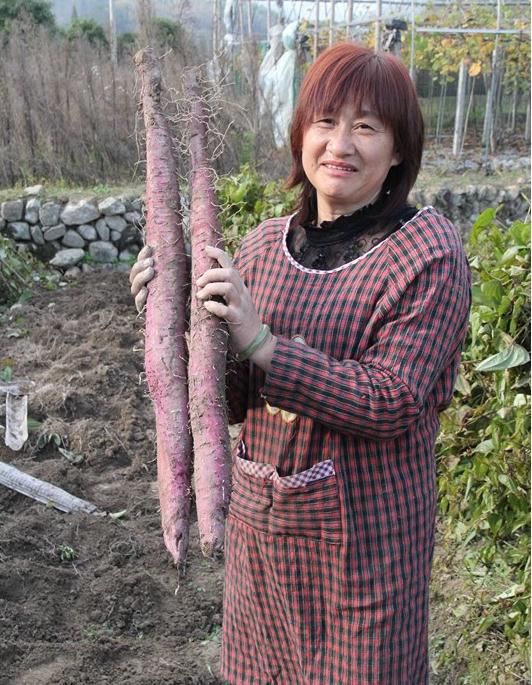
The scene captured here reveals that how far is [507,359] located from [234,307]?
1.41 meters

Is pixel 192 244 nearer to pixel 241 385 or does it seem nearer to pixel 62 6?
pixel 241 385

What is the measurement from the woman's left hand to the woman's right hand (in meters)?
0.25

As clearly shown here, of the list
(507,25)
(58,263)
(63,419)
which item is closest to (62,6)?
(507,25)

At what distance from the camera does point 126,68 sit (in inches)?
353

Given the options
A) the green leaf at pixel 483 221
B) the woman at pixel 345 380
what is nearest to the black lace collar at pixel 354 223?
the woman at pixel 345 380

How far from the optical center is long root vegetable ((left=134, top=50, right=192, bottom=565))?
1449 mm

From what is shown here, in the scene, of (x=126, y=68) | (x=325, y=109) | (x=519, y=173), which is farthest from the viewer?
(x=519, y=173)

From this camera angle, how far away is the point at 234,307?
4.17ft

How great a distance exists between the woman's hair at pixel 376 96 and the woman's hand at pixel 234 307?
0.33 metres

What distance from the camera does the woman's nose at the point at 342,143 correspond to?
1.38 metres

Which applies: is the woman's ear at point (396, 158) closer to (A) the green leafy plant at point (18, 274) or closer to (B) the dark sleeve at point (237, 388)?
(B) the dark sleeve at point (237, 388)

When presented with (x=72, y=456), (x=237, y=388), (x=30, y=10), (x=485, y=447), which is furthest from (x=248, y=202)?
(x=30, y=10)

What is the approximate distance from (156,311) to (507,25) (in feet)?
35.0

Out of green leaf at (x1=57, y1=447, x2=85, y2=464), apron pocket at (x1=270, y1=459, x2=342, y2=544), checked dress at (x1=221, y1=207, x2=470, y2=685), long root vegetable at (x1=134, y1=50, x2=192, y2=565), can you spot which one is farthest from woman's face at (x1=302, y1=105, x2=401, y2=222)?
green leaf at (x1=57, y1=447, x2=85, y2=464)
